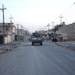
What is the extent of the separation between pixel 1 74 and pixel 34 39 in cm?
4524

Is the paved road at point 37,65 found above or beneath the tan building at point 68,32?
beneath

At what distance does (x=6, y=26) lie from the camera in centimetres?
9756

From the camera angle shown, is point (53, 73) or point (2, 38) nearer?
point (53, 73)

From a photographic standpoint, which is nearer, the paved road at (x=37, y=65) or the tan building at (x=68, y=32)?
the paved road at (x=37, y=65)

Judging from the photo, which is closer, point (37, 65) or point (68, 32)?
point (37, 65)

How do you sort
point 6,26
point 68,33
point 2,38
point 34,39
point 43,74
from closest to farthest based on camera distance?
point 43,74 < point 34,39 < point 2,38 < point 6,26 < point 68,33

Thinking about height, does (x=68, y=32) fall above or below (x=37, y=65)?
above

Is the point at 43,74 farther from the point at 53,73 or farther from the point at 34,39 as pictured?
the point at 34,39

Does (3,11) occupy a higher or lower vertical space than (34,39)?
higher

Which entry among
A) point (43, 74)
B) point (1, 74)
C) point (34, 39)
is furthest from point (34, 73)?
point (34, 39)

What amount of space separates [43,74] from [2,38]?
5871 cm

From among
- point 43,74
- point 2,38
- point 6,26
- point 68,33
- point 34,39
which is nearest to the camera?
point 43,74

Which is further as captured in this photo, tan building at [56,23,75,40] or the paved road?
tan building at [56,23,75,40]

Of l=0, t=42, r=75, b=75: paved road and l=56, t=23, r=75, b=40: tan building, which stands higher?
l=56, t=23, r=75, b=40: tan building
